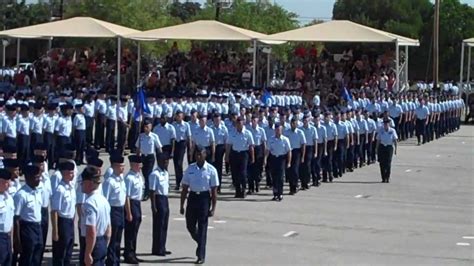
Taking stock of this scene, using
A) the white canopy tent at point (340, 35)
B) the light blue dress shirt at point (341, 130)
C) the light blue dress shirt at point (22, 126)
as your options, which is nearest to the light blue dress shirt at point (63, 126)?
the light blue dress shirt at point (22, 126)

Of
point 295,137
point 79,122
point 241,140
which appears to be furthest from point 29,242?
point 79,122

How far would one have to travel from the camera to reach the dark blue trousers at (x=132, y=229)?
15883mm

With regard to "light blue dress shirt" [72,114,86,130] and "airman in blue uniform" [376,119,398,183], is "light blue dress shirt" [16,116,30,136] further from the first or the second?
"airman in blue uniform" [376,119,398,183]

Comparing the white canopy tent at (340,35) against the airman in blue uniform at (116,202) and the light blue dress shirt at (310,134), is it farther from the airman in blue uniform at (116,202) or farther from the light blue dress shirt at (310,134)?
the airman in blue uniform at (116,202)

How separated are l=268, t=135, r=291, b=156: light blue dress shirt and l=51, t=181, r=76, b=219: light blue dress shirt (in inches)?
381

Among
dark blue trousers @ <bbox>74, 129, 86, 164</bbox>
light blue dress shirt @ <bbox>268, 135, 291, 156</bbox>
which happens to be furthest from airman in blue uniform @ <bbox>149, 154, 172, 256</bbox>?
dark blue trousers @ <bbox>74, 129, 86, 164</bbox>

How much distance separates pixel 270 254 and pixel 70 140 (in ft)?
38.0

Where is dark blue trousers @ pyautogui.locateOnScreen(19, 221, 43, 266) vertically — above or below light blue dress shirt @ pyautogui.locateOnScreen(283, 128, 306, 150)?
below

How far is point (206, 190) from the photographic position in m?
16.6

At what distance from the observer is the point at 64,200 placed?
14391 millimetres

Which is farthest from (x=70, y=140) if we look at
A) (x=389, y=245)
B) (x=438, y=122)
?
(x=438, y=122)

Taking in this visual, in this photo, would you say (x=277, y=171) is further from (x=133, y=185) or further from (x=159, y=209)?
(x=133, y=185)

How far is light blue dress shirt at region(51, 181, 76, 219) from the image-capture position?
47.1ft

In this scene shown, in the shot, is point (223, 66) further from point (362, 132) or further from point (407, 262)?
point (407, 262)
